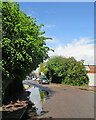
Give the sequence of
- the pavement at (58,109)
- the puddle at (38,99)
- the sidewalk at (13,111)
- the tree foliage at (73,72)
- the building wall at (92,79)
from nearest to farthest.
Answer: the sidewalk at (13,111), the pavement at (58,109), the puddle at (38,99), the building wall at (92,79), the tree foliage at (73,72)

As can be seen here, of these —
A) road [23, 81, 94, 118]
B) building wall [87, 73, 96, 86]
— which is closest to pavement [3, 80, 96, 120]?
road [23, 81, 94, 118]

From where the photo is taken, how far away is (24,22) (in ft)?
33.0

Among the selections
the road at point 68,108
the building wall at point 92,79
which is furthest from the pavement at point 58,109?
the building wall at point 92,79

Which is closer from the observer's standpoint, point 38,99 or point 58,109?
point 58,109

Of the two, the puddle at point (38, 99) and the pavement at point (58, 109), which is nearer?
the pavement at point (58, 109)

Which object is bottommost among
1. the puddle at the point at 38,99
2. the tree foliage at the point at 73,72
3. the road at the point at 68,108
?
the puddle at the point at 38,99

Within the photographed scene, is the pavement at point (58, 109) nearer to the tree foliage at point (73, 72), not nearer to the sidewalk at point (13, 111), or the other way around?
the sidewalk at point (13, 111)

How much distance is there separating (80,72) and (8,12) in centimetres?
2109

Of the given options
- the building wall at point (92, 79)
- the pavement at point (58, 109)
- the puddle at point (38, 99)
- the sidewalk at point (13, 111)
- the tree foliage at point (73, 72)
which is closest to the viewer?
the sidewalk at point (13, 111)

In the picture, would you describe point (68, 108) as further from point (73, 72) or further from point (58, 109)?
point (73, 72)

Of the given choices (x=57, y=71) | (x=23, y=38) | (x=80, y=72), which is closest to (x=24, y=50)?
(x=23, y=38)

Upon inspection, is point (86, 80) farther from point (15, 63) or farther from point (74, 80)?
point (15, 63)

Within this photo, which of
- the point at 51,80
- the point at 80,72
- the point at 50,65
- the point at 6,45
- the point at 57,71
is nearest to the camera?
the point at 6,45

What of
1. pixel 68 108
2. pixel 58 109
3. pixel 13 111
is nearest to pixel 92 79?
pixel 68 108
